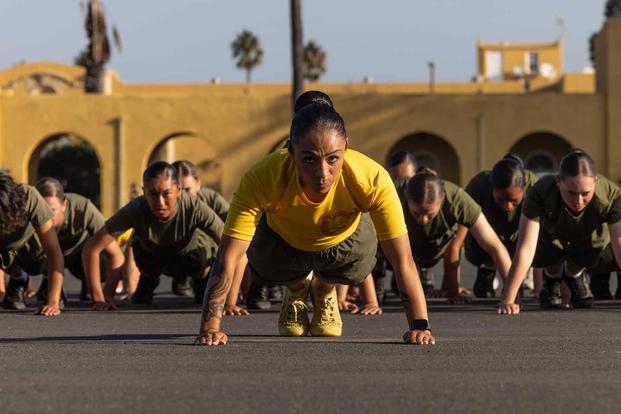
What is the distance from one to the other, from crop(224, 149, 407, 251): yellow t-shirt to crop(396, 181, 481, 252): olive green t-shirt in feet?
13.6

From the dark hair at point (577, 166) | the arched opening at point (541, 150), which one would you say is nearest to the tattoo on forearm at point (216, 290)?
the dark hair at point (577, 166)

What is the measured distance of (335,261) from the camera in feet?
28.5

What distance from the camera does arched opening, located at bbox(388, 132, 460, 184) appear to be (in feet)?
140

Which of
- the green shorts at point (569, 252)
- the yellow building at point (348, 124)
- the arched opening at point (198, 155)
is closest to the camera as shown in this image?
the green shorts at point (569, 252)

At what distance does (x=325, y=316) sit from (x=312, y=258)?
651 millimetres

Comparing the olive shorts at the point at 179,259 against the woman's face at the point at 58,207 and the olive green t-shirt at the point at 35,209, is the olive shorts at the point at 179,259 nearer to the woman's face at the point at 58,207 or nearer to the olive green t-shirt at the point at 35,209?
the woman's face at the point at 58,207

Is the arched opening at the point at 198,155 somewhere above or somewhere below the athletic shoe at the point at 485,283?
above

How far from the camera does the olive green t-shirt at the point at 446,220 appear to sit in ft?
39.6

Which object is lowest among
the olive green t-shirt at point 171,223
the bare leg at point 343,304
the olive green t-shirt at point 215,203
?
the bare leg at point 343,304

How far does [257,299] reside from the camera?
12.6 meters

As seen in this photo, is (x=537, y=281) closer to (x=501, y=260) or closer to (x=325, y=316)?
(x=501, y=260)

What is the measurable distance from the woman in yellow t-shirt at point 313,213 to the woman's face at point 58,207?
426 centimetres

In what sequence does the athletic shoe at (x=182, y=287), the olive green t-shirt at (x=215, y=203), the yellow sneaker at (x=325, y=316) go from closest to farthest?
the yellow sneaker at (x=325, y=316) → the olive green t-shirt at (x=215, y=203) → the athletic shoe at (x=182, y=287)

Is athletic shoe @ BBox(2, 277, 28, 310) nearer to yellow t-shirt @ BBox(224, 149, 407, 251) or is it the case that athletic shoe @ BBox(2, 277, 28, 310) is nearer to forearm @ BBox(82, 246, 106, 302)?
forearm @ BBox(82, 246, 106, 302)
